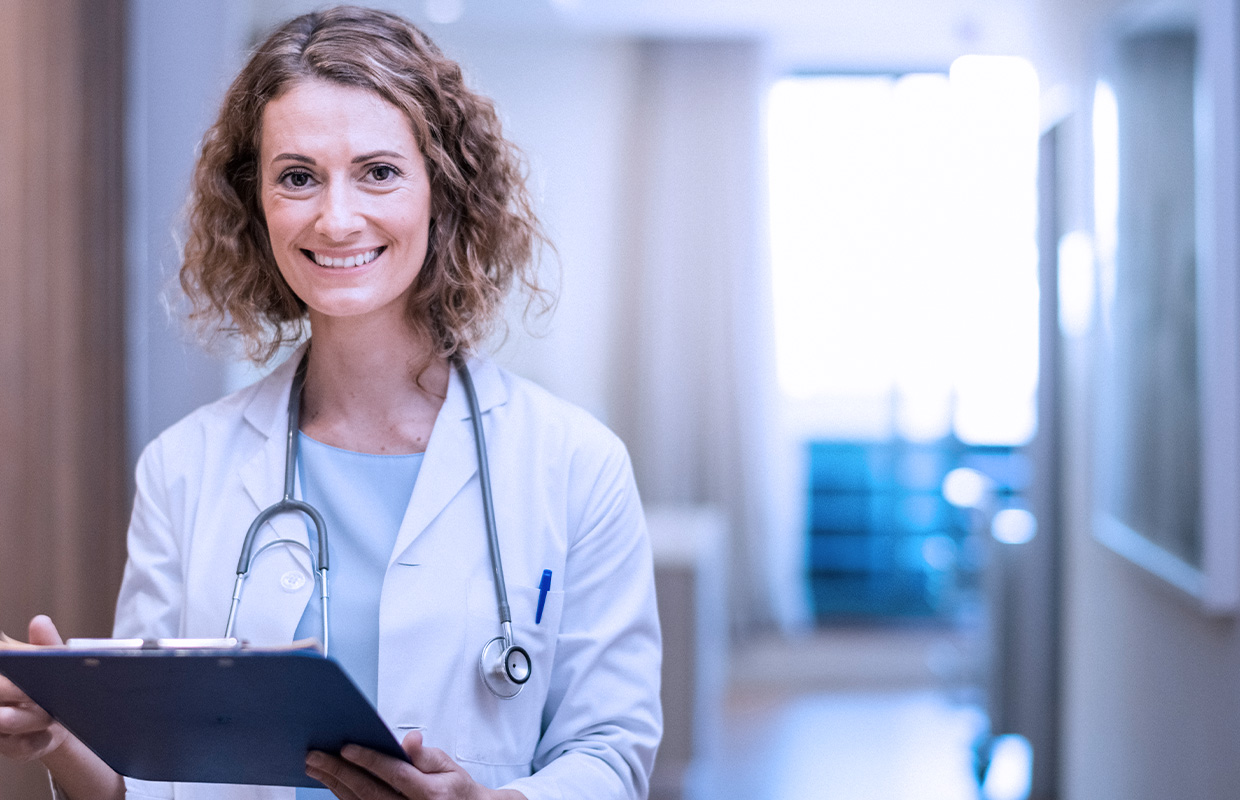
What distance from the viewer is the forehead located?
38.8 inches

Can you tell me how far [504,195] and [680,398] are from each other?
327 centimetres

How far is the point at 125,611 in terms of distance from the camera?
1.05 metres

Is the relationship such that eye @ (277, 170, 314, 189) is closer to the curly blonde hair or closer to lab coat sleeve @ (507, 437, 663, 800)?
the curly blonde hair

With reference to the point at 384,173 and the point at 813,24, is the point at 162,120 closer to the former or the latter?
the point at 384,173

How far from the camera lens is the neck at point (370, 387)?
1097 mm

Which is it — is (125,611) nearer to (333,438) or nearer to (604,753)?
(333,438)

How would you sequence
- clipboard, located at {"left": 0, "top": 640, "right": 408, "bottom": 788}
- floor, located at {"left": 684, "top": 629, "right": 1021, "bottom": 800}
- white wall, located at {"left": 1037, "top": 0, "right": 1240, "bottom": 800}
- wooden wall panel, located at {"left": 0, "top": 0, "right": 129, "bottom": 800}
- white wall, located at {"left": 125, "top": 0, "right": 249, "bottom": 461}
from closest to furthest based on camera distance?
clipboard, located at {"left": 0, "top": 640, "right": 408, "bottom": 788}, wooden wall panel, located at {"left": 0, "top": 0, "right": 129, "bottom": 800}, white wall, located at {"left": 1037, "top": 0, "right": 1240, "bottom": 800}, white wall, located at {"left": 125, "top": 0, "right": 249, "bottom": 461}, floor, located at {"left": 684, "top": 629, "right": 1021, "bottom": 800}

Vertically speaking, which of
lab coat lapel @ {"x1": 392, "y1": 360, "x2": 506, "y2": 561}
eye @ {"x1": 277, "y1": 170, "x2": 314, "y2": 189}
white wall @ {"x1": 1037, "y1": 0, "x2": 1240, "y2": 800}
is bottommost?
white wall @ {"x1": 1037, "y1": 0, "x2": 1240, "y2": 800}

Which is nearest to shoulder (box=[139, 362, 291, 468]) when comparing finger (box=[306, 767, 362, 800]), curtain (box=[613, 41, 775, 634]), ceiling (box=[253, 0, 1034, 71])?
finger (box=[306, 767, 362, 800])

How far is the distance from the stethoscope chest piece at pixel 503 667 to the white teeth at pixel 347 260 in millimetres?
368

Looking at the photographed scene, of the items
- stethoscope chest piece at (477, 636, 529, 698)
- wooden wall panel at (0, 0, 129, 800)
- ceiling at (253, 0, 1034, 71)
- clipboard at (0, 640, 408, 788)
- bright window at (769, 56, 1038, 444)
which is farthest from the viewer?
bright window at (769, 56, 1038, 444)

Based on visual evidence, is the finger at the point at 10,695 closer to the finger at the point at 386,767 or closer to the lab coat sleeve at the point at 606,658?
the finger at the point at 386,767

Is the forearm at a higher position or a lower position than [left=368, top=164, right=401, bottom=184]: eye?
lower

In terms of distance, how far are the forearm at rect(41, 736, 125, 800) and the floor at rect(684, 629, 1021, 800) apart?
7.83 feet
